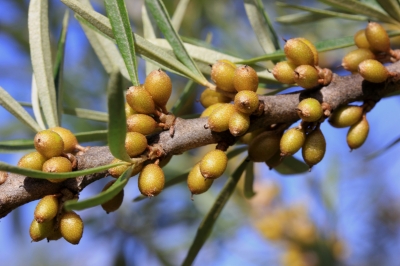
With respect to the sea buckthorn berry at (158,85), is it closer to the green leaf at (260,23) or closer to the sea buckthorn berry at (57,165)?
the sea buckthorn berry at (57,165)

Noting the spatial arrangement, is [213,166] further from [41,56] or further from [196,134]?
[41,56]

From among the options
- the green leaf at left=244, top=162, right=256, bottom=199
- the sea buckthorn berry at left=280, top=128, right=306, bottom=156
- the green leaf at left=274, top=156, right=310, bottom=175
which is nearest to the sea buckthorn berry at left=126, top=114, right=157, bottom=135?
the sea buckthorn berry at left=280, top=128, right=306, bottom=156

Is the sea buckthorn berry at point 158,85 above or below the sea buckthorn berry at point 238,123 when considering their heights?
above

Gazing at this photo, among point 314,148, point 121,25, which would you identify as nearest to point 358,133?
point 314,148

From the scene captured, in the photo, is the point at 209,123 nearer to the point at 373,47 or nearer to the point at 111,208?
the point at 111,208

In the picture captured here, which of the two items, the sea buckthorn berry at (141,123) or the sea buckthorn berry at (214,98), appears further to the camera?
the sea buckthorn berry at (214,98)

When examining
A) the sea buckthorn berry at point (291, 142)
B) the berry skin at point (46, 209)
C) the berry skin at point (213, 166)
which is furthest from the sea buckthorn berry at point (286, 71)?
the berry skin at point (46, 209)
